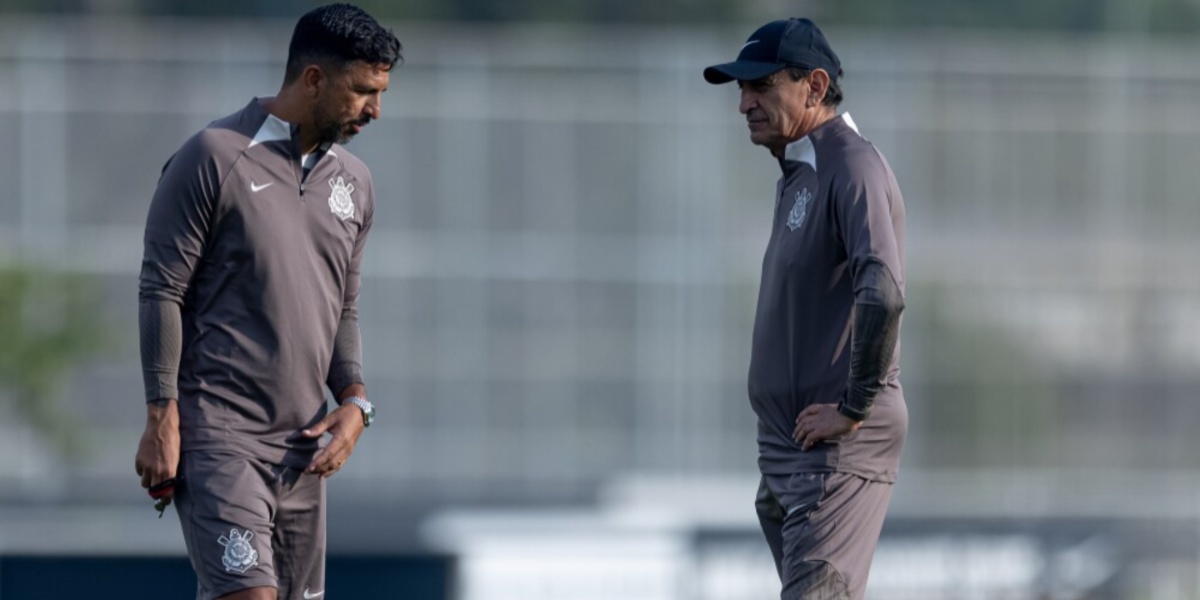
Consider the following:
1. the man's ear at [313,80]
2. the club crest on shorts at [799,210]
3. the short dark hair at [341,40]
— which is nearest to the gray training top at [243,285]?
the man's ear at [313,80]

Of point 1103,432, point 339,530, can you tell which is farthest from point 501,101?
point 339,530

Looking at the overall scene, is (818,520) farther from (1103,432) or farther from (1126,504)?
(1103,432)

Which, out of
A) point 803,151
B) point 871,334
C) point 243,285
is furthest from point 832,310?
point 243,285

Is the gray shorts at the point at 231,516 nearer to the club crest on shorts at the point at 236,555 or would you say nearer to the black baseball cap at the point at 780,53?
the club crest on shorts at the point at 236,555

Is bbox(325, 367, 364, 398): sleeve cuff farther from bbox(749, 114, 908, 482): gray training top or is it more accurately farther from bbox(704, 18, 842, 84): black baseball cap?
bbox(704, 18, 842, 84): black baseball cap

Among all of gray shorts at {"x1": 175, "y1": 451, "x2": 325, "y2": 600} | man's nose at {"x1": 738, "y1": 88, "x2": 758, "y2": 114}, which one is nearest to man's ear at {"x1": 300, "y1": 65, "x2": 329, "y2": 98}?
gray shorts at {"x1": 175, "y1": 451, "x2": 325, "y2": 600}

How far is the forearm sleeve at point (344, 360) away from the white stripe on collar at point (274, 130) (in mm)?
562

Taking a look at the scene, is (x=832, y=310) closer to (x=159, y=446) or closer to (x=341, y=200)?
(x=341, y=200)

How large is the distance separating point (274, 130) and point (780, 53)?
1371 millimetres

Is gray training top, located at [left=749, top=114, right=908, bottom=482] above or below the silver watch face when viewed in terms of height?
above

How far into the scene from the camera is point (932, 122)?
63.9ft

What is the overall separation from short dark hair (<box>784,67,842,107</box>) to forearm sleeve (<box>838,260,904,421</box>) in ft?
2.07

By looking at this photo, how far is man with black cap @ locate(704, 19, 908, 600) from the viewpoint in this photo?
4.84 meters

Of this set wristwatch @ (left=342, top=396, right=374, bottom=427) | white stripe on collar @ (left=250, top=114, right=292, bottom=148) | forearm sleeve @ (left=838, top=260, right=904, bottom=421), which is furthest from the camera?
wristwatch @ (left=342, top=396, right=374, bottom=427)
